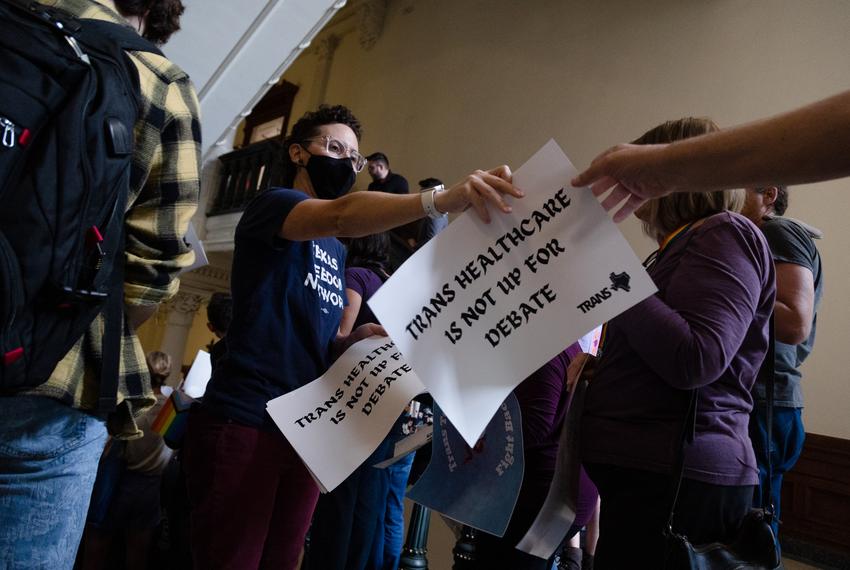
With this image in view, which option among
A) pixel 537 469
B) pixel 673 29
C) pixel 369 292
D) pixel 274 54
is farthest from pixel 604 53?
pixel 537 469

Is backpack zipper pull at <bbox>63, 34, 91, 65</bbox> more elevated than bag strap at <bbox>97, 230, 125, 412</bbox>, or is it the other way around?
backpack zipper pull at <bbox>63, 34, 91, 65</bbox>

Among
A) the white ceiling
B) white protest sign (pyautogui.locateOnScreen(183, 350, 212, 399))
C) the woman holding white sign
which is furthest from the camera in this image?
the white ceiling

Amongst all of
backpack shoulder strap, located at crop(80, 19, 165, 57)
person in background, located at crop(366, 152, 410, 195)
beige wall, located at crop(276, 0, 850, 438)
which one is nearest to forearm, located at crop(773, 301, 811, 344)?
backpack shoulder strap, located at crop(80, 19, 165, 57)

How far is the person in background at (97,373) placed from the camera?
867 mm

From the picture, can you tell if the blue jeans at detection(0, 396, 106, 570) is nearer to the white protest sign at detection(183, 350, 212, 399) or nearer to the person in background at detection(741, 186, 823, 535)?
the person in background at detection(741, 186, 823, 535)

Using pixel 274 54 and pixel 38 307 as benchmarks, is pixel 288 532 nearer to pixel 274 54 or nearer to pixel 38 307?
pixel 38 307

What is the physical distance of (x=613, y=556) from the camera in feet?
3.71

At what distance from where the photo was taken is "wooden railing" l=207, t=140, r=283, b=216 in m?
8.50

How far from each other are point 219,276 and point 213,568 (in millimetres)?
9016

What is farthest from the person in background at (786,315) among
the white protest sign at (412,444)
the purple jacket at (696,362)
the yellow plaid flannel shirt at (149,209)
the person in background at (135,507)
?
the person in background at (135,507)

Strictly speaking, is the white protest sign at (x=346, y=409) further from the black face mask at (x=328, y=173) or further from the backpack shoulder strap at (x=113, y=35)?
the backpack shoulder strap at (x=113, y=35)

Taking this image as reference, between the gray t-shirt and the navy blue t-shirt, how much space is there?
50.2 inches

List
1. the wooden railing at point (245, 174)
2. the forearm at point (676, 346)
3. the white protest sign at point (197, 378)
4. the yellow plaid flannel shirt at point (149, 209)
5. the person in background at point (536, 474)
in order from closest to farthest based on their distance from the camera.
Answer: the yellow plaid flannel shirt at point (149, 209) → the forearm at point (676, 346) → the person in background at point (536, 474) → the white protest sign at point (197, 378) → the wooden railing at point (245, 174)

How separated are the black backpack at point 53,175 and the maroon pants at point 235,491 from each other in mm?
601
